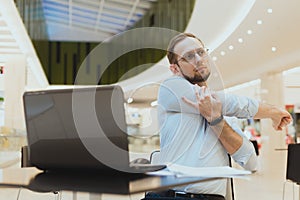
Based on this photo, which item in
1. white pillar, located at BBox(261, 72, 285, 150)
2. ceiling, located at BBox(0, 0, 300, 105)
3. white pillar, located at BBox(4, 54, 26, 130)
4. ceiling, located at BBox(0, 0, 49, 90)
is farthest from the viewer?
white pillar, located at BBox(261, 72, 285, 150)

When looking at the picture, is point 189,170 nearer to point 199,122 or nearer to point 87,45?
point 199,122

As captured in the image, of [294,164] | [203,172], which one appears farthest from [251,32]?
[203,172]

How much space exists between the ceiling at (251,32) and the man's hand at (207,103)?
4.39 m

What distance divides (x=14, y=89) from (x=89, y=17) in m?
6.10

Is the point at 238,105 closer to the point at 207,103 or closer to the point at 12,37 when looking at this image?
the point at 207,103

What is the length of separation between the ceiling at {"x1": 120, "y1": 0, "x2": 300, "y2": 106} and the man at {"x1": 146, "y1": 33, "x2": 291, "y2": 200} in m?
4.31

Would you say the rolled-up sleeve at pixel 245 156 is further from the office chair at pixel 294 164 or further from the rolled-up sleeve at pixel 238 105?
the office chair at pixel 294 164

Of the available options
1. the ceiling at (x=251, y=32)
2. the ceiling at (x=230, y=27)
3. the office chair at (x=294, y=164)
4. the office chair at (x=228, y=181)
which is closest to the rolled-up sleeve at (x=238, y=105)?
the office chair at (x=228, y=181)

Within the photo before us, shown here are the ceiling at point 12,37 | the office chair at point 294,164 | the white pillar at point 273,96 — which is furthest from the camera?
the white pillar at point 273,96

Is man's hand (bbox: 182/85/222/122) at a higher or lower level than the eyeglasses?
lower

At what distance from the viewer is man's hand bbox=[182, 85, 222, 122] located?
130 centimetres

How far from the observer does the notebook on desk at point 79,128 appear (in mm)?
976

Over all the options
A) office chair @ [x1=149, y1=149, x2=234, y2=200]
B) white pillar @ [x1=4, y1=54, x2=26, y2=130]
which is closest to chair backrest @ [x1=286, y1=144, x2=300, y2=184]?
office chair @ [x1=149, y1=149, x2=234, y2=200]

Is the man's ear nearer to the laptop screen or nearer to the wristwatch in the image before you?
the wristwatch
